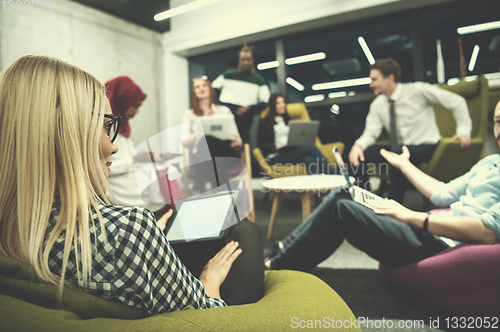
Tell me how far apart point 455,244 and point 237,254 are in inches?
31.4

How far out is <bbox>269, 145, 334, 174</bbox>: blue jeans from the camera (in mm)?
2777

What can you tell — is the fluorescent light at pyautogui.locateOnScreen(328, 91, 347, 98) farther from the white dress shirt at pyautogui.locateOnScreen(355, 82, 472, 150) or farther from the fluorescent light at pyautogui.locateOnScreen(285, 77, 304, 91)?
the white dress shirt at pyautogui.locateOnScreen(355, 82, 472, 150)

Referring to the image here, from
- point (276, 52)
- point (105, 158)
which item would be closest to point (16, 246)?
point (105, 158)

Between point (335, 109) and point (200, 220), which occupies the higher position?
point (335, 109)

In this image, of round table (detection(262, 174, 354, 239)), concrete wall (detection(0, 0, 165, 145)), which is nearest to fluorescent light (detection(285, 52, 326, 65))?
concrete wall (detection(0, 0, 165, 145))

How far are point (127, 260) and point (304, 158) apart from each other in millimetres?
2501

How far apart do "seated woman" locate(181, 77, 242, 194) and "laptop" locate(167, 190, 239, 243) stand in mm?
175

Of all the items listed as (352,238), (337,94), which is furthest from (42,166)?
(337,94)

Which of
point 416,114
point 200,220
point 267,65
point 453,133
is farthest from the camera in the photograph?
point 267,65

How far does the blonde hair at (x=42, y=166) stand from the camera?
1.37ft

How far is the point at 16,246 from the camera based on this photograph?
0.44 m

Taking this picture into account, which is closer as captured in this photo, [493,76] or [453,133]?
[453,133]

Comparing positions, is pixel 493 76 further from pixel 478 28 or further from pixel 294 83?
pixel 294 83

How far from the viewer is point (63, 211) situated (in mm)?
437
